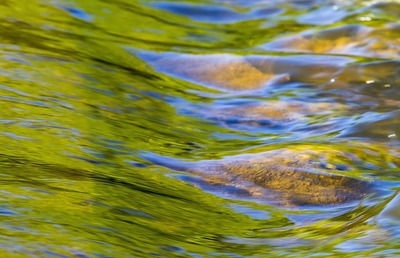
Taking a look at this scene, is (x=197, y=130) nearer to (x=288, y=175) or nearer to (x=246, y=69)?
(x=288, y=175)

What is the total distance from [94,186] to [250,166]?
99 cm

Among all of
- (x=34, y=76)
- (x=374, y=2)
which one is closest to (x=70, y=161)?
(x=34, y=76)

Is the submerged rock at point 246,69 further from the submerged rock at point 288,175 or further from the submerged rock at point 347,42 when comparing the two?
the submerged rock at point 288,175

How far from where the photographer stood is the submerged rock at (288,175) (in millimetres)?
3951

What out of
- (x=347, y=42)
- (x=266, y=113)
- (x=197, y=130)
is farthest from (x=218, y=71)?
(x=197, y=130)

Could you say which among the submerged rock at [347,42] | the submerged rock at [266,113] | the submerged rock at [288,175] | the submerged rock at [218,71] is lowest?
the submerged rock at [288,175]

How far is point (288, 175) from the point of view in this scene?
13.5ft

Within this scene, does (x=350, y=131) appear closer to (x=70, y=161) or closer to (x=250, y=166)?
(x=250, y=166)

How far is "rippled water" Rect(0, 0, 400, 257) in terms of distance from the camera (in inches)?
124

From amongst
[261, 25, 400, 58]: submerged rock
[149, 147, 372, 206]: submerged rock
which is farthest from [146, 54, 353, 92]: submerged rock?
[149, 147, 372, 206]: submerged rock

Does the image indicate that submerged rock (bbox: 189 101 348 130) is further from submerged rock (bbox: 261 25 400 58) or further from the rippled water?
submerged rock (bbox: 261 25 400 58)

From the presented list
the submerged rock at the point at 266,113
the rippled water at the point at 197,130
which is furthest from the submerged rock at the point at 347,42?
the submerged rock at the point at 266,113

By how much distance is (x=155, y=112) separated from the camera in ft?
17.1

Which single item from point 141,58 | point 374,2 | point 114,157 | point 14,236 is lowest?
point 14,236
